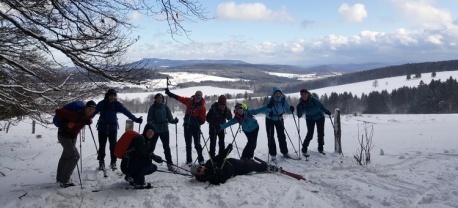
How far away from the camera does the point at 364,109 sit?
77.7m

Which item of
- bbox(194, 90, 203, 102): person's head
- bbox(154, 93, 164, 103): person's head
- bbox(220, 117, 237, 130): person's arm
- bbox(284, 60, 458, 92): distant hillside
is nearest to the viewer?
bbox(154, 93, 164, 103): person's head

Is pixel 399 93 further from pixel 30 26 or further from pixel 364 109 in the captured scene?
pixel 30 26

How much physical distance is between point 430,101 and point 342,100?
809 inches

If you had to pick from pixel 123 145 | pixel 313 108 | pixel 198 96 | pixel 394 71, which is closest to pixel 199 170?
pixel 123 145

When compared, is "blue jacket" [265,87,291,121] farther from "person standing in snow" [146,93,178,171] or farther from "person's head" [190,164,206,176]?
"person's head" [190,164,206,176]

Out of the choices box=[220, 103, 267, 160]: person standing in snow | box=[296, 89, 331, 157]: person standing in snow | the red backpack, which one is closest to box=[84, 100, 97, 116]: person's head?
the red backpack

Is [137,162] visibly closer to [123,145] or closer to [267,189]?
[123,145]

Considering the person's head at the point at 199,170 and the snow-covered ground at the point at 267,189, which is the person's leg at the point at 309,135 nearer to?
the snow-covered ground at the point at 267,189

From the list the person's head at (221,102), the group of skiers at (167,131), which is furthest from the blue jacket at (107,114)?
the person's head at (221,102)

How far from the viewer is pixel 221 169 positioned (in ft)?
22.2

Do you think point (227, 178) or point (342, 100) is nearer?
point (227, 178)

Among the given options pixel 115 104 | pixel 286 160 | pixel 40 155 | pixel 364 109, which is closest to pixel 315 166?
pixel 286 160

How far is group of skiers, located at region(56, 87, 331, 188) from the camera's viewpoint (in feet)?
20.4

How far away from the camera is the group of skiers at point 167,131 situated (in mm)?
6227
